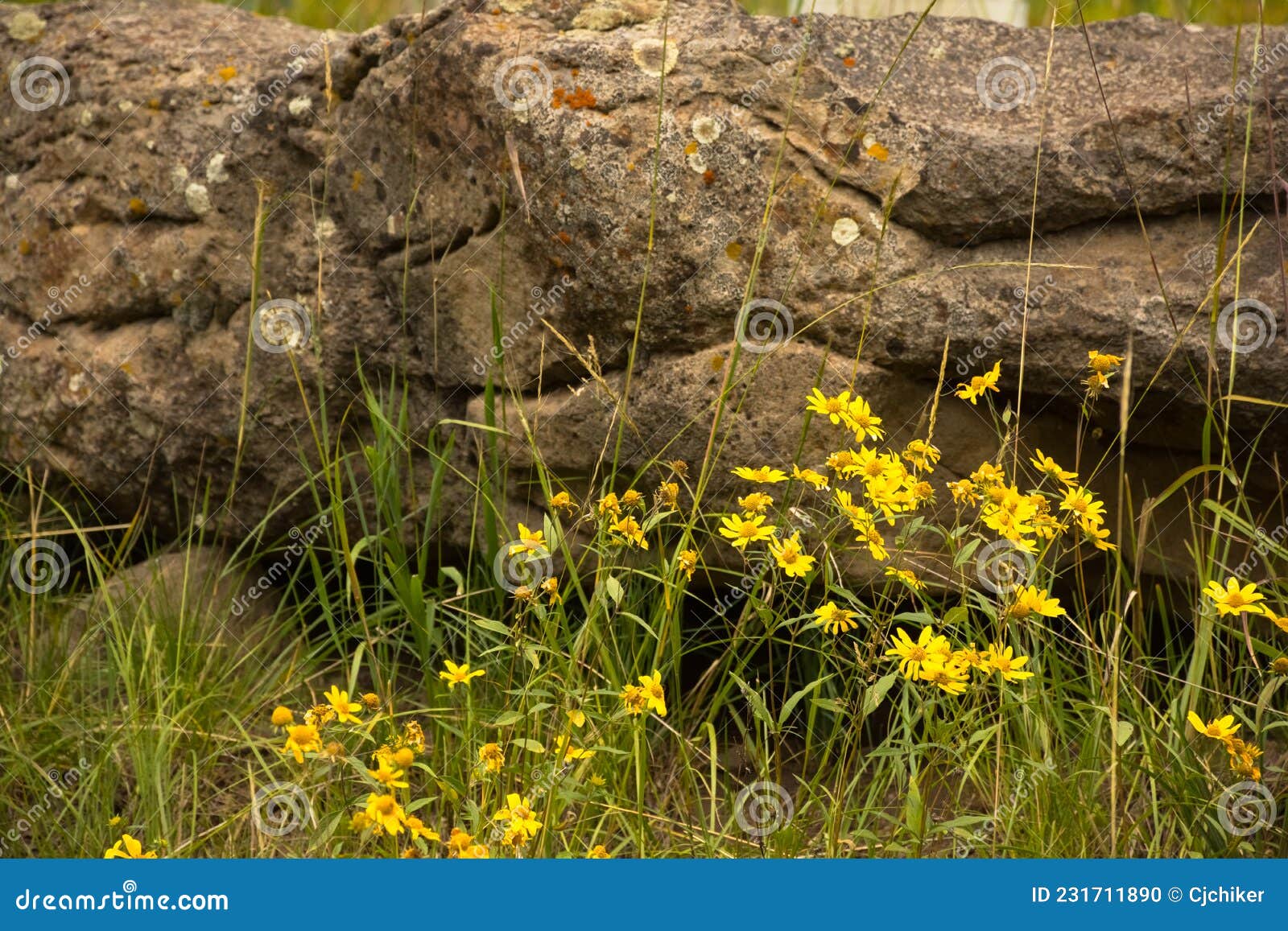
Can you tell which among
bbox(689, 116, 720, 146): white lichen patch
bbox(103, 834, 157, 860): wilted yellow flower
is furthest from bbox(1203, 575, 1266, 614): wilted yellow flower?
bbox(103, 834, 157, 860): wilted yellow flower

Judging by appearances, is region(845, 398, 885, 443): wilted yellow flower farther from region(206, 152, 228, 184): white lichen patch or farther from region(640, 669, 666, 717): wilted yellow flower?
region(206, 152, 228, 184): white lichen patch

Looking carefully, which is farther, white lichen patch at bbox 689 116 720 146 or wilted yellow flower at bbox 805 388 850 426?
white lichen patch at bbox 689 116 720 146

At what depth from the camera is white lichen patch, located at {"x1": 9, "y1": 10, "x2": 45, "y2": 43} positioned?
3451mm

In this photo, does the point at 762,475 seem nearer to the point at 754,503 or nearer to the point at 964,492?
the point at 754,503

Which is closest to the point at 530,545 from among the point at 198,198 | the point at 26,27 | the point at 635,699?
the point at 635,699

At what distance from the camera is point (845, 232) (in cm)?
265

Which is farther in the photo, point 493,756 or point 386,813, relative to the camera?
point 493,756

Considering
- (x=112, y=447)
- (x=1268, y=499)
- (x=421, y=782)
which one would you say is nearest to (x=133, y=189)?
(x=112, y=447)

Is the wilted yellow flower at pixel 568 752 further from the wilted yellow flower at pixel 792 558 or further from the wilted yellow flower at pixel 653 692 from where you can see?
the wilted yellow flower at pixel 792 558

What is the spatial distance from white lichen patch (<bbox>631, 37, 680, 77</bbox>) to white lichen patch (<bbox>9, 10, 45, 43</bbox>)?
1833 millimetres

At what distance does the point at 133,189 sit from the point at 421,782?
1.82 metres

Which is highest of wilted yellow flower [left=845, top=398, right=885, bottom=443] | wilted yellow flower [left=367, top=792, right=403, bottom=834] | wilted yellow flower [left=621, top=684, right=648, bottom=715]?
wilted yellow flower [left=845, top=398, right=885, bottom=443]

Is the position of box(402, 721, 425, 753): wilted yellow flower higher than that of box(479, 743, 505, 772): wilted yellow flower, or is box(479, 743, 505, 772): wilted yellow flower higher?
box(402, 721, 425, 753): wilted yellow flower

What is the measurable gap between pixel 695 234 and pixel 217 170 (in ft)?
4.35
